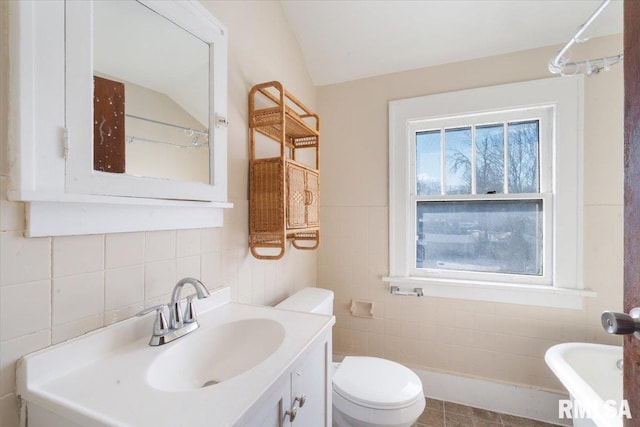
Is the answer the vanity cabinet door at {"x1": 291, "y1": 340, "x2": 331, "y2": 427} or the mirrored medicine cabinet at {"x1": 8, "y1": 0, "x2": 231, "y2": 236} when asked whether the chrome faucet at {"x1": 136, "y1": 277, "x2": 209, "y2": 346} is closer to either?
the mirrored medicine cabinet at {"x1": 8, "y1": 0, "x2": 231, "y2": 236}

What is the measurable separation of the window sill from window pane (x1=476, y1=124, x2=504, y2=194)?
1.99ft

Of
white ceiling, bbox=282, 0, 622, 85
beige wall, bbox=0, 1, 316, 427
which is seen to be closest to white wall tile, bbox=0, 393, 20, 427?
beige wall, bbox=0, 1, 316, 427

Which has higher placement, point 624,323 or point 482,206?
point 482,206

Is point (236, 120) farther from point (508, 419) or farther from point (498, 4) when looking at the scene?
point (508, 419)

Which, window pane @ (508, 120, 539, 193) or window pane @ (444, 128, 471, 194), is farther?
window pane @ (444, 128, 471, 194)

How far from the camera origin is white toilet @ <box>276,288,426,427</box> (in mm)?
1172

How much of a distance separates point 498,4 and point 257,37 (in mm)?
1327

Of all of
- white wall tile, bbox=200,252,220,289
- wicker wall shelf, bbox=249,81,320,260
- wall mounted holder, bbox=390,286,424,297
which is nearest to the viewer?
white wall tile, bbox=200,252,220,289

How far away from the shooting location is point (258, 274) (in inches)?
55.9

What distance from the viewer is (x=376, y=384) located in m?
1.29

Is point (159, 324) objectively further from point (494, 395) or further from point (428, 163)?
point (494, 395)

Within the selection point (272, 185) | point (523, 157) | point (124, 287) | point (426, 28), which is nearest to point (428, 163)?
point (523, 157)

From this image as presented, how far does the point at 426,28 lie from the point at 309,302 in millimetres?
1762

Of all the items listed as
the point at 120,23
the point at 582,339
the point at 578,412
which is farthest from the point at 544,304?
the point at 120,23
